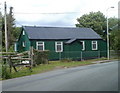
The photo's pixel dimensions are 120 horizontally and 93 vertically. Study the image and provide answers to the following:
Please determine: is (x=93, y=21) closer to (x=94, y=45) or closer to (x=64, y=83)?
(x=94, y=45)

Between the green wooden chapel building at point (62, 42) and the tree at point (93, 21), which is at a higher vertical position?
the tree at point (93, 21)

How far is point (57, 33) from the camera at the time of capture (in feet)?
116

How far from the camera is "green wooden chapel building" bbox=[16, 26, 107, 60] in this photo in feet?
108

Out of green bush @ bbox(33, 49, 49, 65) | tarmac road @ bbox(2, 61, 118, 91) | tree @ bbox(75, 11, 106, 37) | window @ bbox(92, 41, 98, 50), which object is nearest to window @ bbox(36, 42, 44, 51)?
green bush @ bbox(33, 49, 49, 65)

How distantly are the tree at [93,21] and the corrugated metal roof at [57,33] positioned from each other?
2101 cm

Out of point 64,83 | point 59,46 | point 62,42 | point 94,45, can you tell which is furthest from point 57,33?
point 64,83

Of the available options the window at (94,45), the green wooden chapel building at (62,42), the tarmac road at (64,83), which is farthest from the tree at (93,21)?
the tarmac road at (64,83)

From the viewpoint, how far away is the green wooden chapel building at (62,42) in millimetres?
32812

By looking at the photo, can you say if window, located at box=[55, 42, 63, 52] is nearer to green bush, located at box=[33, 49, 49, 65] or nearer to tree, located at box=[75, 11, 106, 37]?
green bush, located at box=[33, 49, 49, 65]

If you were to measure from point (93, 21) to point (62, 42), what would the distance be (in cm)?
3016

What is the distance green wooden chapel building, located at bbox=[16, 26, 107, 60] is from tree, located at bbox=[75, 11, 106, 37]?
2206 cm

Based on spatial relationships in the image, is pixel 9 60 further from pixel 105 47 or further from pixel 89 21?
pixel 89 21

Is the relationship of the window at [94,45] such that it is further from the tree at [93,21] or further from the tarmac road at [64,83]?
the tarmac road at [64,83]

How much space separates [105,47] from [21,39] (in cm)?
1386
